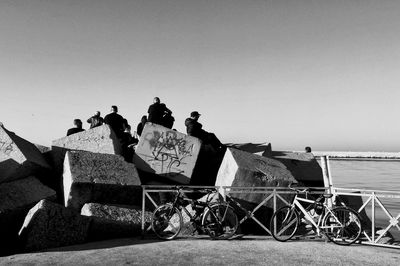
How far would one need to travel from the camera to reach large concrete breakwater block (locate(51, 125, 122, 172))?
8.98 m

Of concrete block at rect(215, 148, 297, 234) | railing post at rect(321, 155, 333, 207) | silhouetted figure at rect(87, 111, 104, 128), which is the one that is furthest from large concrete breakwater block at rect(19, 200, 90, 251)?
silhouetted figure at rect(87, 111, 104, 128)

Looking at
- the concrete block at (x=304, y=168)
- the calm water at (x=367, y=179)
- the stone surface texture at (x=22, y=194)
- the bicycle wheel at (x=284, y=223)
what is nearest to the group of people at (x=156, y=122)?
the concrete block at (x=304, y=168)

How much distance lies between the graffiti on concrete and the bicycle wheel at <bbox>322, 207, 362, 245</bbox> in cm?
344

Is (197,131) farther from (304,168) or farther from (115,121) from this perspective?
(304,168)

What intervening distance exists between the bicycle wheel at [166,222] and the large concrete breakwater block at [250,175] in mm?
1245

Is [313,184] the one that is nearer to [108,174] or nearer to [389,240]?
[389,240]

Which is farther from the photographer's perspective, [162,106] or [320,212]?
[162,106]

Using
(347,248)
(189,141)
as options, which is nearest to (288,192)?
(347,248)

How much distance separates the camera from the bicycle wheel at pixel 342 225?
6.64 m

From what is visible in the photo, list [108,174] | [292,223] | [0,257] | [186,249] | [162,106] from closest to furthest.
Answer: [0,257], [186,249], [292,223], [108,174], [162,106]

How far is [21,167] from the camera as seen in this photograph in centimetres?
761

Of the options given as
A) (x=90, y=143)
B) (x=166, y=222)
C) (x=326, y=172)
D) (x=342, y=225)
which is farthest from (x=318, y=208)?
(x=90, y=143)

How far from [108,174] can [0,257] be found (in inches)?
96.9

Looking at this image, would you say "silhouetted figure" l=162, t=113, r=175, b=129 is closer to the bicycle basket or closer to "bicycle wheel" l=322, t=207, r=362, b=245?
the bicycle basket
